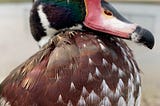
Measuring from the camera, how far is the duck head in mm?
661

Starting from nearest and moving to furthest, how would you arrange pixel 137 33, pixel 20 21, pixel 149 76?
pixel 137 33 → pixel 149 76 → pixel 20 21

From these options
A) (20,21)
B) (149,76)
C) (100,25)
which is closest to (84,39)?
(100,25)

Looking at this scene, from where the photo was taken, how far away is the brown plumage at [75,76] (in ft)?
2.10

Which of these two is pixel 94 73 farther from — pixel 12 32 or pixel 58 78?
pixel 12 32

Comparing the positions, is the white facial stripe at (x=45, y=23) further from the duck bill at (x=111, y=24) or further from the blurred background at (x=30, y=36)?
the blurred background at (x=30, y=36)

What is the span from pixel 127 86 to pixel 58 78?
9 centimetres

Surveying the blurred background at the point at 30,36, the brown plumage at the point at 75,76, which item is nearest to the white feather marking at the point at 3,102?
the brown plumage at the point at 75,76

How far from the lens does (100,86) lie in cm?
65

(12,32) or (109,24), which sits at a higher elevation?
(109,24)

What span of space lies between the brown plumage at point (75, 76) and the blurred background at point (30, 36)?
75 centimetres

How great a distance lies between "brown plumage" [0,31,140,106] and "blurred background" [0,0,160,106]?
0.75 metres

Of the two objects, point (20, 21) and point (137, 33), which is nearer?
point (137, 33)

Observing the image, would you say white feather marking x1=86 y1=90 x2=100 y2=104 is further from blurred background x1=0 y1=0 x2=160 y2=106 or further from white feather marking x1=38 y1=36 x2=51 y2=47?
blurred background x1=0 y1=0 x2=160 y2=106

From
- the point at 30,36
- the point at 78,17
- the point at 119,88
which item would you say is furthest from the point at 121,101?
the point at 30,36
